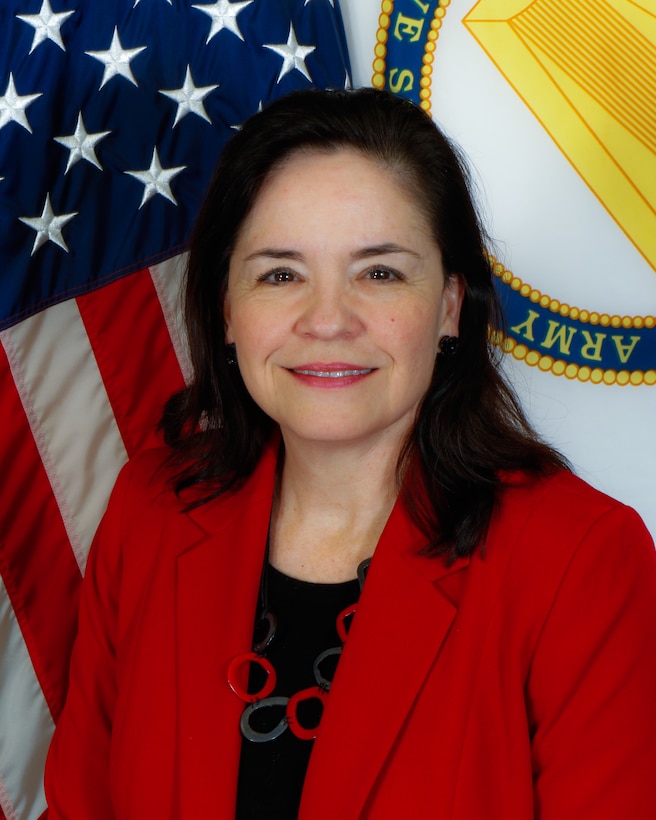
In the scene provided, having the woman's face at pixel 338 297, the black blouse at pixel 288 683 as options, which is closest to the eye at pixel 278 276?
the woman's face at pixel 338 297

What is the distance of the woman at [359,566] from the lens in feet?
4.78

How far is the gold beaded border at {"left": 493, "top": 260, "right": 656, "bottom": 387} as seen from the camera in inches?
80.7

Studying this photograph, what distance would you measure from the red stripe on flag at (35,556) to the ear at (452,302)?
0.88 meters

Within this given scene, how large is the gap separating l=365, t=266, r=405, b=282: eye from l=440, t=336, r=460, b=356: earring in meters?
0.21

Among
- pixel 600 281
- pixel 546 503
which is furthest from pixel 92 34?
pixel 546 503

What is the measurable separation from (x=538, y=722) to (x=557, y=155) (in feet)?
3.78

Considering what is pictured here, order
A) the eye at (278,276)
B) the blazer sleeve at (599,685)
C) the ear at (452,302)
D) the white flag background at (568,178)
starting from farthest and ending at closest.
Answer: the white flag background at (568,178)
the ear at (452,302)
the eye at (278,276)
the blazer sleeve at (599,685)

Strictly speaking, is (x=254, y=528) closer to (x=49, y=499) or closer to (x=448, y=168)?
(x=49, y=499)

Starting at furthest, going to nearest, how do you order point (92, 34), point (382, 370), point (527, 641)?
point (92, 34)
point (382, 370)
point (527, 641)

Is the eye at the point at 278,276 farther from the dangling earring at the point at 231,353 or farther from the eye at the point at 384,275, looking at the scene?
the dangling earring at the point at 231,353

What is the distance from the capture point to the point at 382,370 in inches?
63.2

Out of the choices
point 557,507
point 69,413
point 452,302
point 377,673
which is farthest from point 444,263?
point 69,413

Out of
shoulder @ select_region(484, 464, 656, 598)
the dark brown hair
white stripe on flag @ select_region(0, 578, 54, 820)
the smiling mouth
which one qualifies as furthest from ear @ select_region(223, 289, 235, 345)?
white stripe on flag @ select_region(0, 578, 54, 820)

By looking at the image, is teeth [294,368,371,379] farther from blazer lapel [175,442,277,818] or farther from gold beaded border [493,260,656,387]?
gold beaded border [493,260,656,387]
